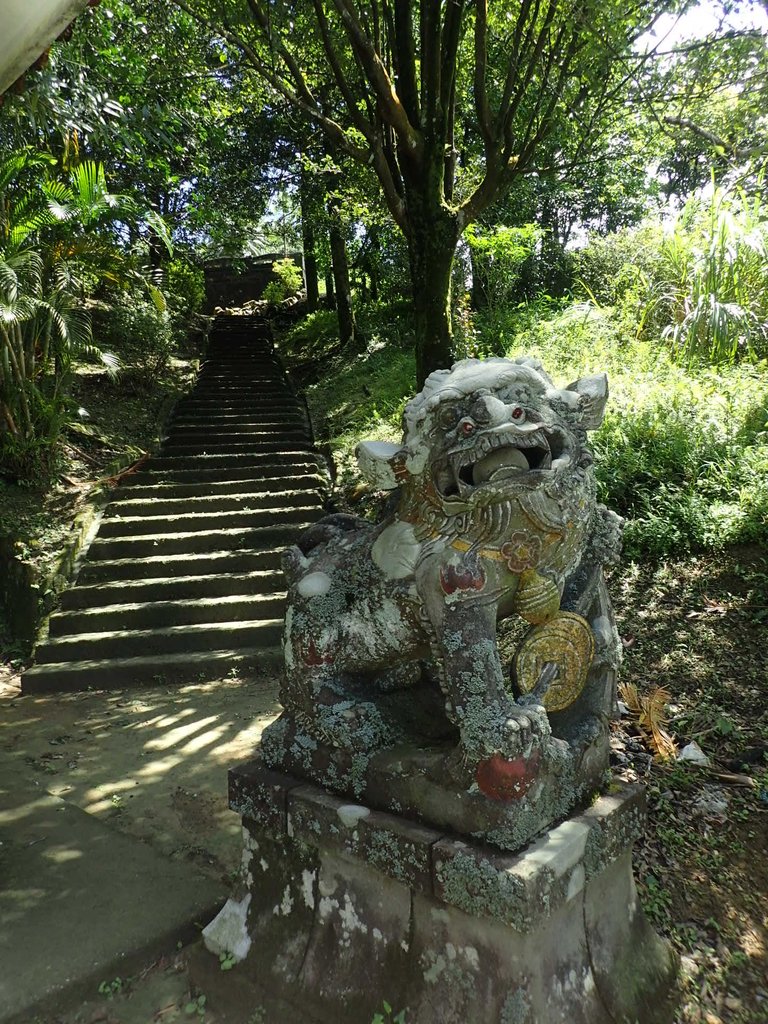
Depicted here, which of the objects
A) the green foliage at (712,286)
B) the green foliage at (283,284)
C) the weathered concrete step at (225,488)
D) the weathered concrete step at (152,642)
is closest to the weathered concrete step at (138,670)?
the weathered concrete step at (152,642)

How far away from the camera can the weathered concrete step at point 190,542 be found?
649 cm

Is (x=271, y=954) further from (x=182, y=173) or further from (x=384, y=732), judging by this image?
(x=182, y=173)

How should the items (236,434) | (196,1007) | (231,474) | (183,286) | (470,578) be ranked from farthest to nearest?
(183,286), (236,434), (231,474), (196,1007), (470,578)

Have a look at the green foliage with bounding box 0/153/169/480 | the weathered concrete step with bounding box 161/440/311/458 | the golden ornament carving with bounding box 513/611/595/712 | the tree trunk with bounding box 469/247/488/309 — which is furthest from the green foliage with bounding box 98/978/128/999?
the tree trunk with bounding box 469/247/488/309

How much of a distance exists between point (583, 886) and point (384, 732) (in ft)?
1.94

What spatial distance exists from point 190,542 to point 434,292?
9.83 ft

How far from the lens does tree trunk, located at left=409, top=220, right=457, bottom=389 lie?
580 cm

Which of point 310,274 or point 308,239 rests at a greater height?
point 308,239

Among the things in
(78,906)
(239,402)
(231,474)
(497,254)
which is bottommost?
(78,906)

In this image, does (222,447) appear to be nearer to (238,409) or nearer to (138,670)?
(238,409)

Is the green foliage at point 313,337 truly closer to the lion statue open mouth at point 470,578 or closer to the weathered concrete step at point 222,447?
the weathered concrete step at point 222,447

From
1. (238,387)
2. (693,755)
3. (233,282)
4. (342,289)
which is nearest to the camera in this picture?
(693,755)

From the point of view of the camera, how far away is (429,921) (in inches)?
69.4

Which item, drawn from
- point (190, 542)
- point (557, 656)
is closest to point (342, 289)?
point (190, 542)
